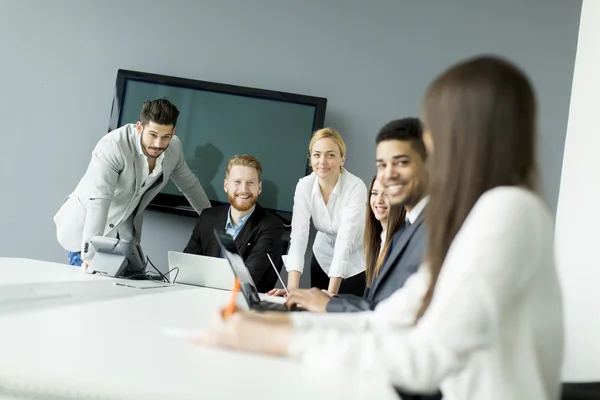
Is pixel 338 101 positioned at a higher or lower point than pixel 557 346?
higher

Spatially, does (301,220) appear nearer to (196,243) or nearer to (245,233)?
(245,233)

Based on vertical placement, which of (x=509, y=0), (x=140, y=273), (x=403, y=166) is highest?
(x=509, y=0)

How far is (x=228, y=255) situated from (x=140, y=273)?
0.78 m

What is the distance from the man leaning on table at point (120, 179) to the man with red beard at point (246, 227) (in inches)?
15.1

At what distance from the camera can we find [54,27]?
13.8ft

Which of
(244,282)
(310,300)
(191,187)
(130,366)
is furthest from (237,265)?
(191,187)

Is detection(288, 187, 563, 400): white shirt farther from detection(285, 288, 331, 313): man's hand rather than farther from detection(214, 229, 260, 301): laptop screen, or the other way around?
detection(214, 229, 260, 301): laptop screen

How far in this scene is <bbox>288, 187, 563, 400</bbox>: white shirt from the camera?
980 mm

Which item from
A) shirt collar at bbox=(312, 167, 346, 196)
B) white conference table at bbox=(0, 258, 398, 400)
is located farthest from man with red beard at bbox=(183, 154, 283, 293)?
white conference table at bbox=(0, 258, 398, 400)

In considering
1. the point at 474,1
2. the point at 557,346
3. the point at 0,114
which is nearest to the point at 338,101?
the point at 474,1

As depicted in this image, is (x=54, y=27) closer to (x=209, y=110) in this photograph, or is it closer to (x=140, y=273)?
(x=209, y=110)

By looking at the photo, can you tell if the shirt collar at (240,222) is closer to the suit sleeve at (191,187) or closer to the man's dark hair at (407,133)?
the suit sleeve at (191,187)

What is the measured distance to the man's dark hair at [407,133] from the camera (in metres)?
2.08

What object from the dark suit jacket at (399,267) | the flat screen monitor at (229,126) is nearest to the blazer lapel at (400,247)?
the dark suit jacket at (399,267)
